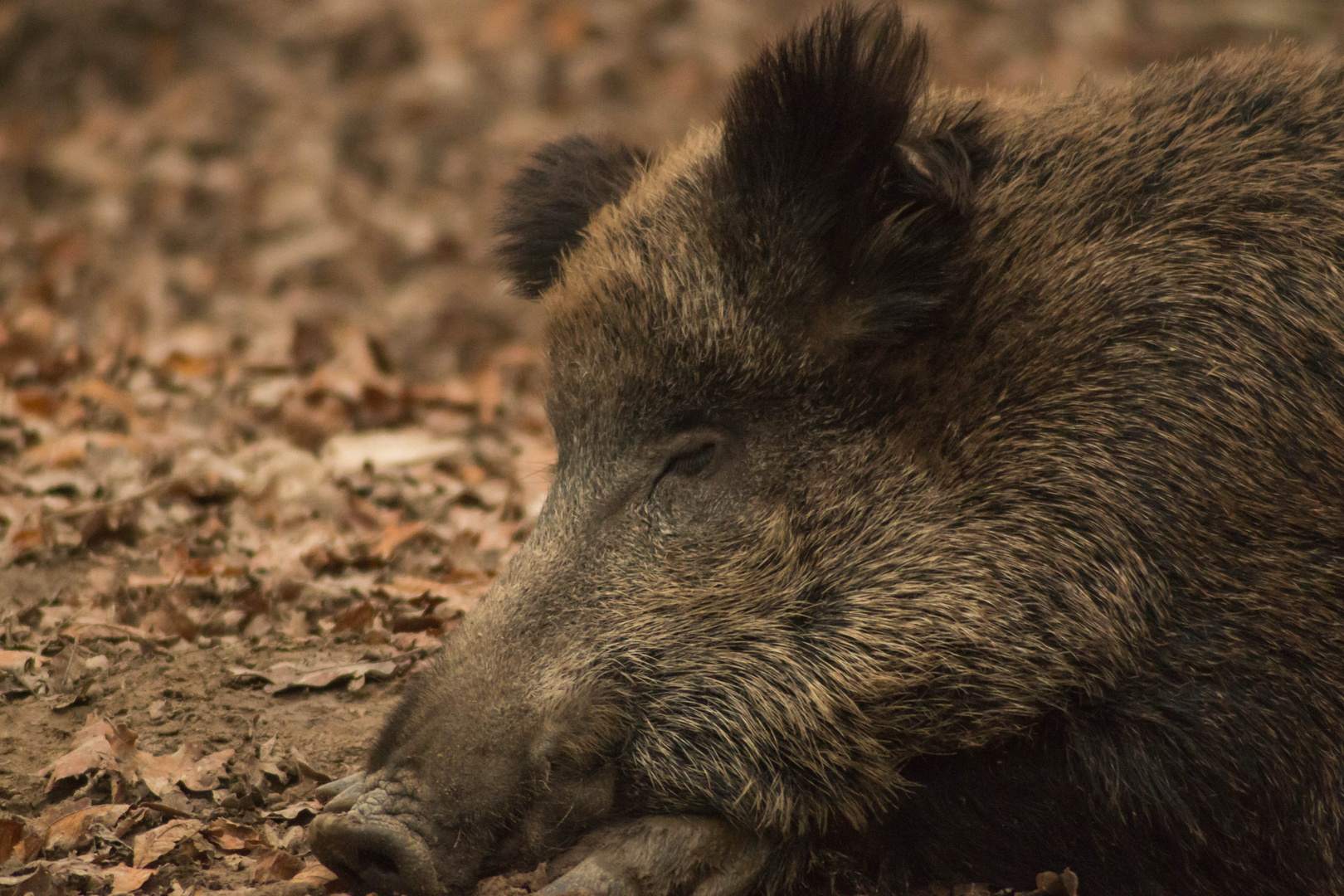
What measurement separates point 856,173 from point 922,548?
3.20 feet

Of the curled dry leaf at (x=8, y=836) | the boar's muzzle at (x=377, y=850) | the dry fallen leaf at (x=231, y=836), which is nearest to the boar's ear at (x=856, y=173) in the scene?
the boar's muzzle at (x=377, y=850)

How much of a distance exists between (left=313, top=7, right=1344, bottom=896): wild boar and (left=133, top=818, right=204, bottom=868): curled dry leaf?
43 centimetres

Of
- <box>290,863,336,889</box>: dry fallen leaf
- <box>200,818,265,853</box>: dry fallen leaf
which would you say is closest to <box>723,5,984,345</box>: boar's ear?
<box>290,863,336,889</box>: dry fallen leaf

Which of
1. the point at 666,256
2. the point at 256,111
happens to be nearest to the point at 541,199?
the point at 666,256

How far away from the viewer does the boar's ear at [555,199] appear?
4395mm

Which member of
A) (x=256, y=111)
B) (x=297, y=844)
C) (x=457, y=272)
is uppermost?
(x=256, y=111)

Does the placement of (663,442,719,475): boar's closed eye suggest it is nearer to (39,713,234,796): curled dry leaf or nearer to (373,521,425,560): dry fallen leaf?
(39,713,234,796): curled dry leaf

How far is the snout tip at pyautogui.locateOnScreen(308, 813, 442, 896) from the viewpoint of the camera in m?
3.21

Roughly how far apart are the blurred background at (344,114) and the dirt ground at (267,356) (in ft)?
0.10

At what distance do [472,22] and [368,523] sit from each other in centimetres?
725

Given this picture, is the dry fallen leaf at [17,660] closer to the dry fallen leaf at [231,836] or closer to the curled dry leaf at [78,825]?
the curled dry leaf at [78,825]

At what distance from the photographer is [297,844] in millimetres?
3629

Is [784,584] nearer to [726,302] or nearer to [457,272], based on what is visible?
[726,302]

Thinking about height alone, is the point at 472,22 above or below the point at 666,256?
above
